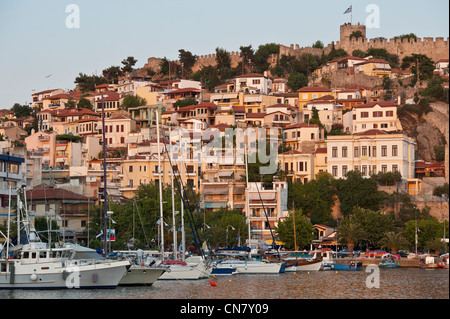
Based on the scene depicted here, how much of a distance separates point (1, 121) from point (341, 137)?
6491 cm

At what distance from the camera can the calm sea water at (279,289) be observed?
37.3 m

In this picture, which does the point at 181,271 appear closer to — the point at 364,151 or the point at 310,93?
the point at 364,151

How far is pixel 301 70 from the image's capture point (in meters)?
129

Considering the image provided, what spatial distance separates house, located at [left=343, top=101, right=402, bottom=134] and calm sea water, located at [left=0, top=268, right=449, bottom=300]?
38999mm

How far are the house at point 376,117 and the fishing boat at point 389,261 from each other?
26.4m

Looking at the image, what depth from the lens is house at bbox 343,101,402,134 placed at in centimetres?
9156

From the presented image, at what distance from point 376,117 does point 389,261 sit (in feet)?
96.1

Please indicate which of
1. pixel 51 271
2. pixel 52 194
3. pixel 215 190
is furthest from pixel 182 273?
pixel 215 190

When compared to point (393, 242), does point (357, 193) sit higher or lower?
higher

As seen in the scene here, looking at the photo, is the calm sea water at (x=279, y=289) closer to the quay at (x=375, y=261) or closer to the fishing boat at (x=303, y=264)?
the fishing boat at (x=303, y=264)

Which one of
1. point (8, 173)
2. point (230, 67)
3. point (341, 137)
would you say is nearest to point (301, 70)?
point (230, 67)

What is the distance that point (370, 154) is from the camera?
83.8m

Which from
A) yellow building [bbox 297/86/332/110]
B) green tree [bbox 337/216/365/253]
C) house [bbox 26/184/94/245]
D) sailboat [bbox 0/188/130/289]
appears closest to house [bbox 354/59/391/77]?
yellow building [bbox 297/86/332/110]

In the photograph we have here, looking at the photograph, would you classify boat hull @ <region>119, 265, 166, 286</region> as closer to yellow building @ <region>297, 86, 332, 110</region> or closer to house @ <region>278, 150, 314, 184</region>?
house @ <region>278, 150, 314, 184</region>
